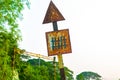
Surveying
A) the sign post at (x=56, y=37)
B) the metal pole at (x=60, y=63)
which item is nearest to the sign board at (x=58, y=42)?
the sign post at (x=56, y=37)

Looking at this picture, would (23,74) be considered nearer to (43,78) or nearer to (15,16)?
(43,78)

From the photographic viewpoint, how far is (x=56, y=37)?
41.7 feet

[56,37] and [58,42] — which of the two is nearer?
[56,37]

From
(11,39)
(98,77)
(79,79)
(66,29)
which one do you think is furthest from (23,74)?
(98,77)

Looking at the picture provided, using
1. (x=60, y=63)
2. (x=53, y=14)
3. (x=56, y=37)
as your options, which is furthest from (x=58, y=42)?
(x=53, y=14)

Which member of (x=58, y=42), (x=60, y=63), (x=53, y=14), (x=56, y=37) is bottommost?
(x=60, y=63)

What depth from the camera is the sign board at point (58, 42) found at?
12.7m

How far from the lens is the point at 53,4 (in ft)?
41.1

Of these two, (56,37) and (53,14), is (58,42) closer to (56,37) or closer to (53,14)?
(56,37)

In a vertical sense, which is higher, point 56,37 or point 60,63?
point 56,37

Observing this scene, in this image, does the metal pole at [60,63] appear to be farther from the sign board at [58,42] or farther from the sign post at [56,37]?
the sign board at [58,42]

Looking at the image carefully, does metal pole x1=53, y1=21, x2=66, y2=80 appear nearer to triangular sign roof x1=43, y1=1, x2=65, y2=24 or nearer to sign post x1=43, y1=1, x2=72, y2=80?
sign post x1=43, y1=1, x2=72, y2=80

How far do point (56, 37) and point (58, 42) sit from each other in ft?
0.72

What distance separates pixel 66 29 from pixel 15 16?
8.22 ft
